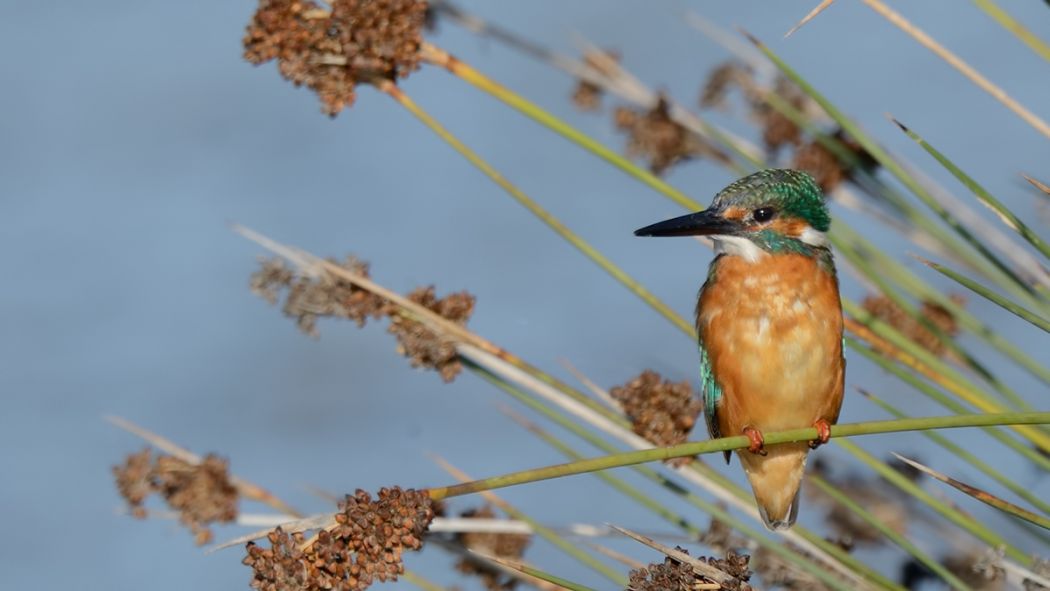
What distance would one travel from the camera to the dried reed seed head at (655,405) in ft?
9.48

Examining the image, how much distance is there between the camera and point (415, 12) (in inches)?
114

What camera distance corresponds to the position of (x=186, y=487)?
10.5 feet

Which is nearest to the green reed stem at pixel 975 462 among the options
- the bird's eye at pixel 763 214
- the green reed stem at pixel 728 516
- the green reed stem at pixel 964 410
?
the green reed stem at pixel 964 410

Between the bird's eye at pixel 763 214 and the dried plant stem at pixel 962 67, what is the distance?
0.51m

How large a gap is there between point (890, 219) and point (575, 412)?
103cm

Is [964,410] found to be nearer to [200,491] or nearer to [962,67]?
[962,67]

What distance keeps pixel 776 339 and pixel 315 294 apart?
971 mm

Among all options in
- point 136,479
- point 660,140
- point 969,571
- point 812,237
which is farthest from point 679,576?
point 660,140

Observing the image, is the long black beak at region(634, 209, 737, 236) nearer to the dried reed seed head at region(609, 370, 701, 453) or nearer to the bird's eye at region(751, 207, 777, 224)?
the bird's eye at region(751, 207, 777, 224)

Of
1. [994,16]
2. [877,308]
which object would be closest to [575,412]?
[877,308]

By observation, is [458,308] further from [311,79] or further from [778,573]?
[778,573]

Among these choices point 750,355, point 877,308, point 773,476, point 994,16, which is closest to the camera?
point 994,16

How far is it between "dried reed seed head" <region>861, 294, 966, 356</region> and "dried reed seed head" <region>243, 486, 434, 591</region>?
1466mm

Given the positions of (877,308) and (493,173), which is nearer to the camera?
(493,173)
